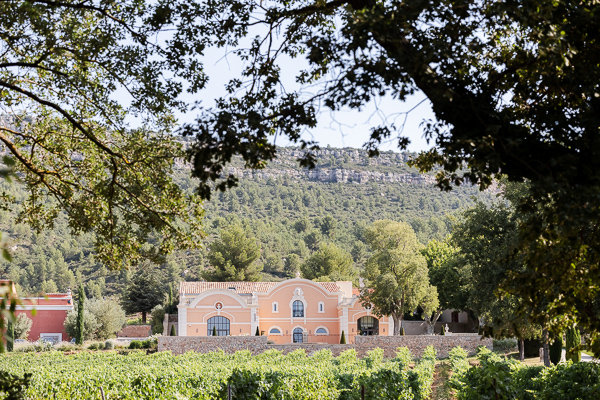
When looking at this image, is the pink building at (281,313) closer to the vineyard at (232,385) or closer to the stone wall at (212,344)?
the stone wall at (212,344)

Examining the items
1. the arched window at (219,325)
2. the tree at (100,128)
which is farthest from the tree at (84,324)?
the tree at (100,128)

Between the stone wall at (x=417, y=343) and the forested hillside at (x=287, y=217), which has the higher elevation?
the forested hillside at (x=287, y=217)

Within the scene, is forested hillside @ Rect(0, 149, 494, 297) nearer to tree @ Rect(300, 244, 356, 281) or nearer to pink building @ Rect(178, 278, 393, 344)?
tree @ Rect(300, 244, 356, 281)

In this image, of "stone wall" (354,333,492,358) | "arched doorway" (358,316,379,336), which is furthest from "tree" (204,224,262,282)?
"stone wall" (354,333,492,358)

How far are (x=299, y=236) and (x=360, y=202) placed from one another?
30.0 meters

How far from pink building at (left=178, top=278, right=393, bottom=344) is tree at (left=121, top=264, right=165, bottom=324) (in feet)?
39.4

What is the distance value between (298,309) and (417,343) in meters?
10.8

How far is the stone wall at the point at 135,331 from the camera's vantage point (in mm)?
48812

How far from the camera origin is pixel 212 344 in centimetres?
3350

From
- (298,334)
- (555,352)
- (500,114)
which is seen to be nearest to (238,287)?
(298,334)

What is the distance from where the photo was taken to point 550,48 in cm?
415

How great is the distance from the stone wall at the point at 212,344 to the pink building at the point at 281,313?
5951mm

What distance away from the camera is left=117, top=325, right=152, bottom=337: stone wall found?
160 feet

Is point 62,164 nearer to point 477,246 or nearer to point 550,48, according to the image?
point 550,48
